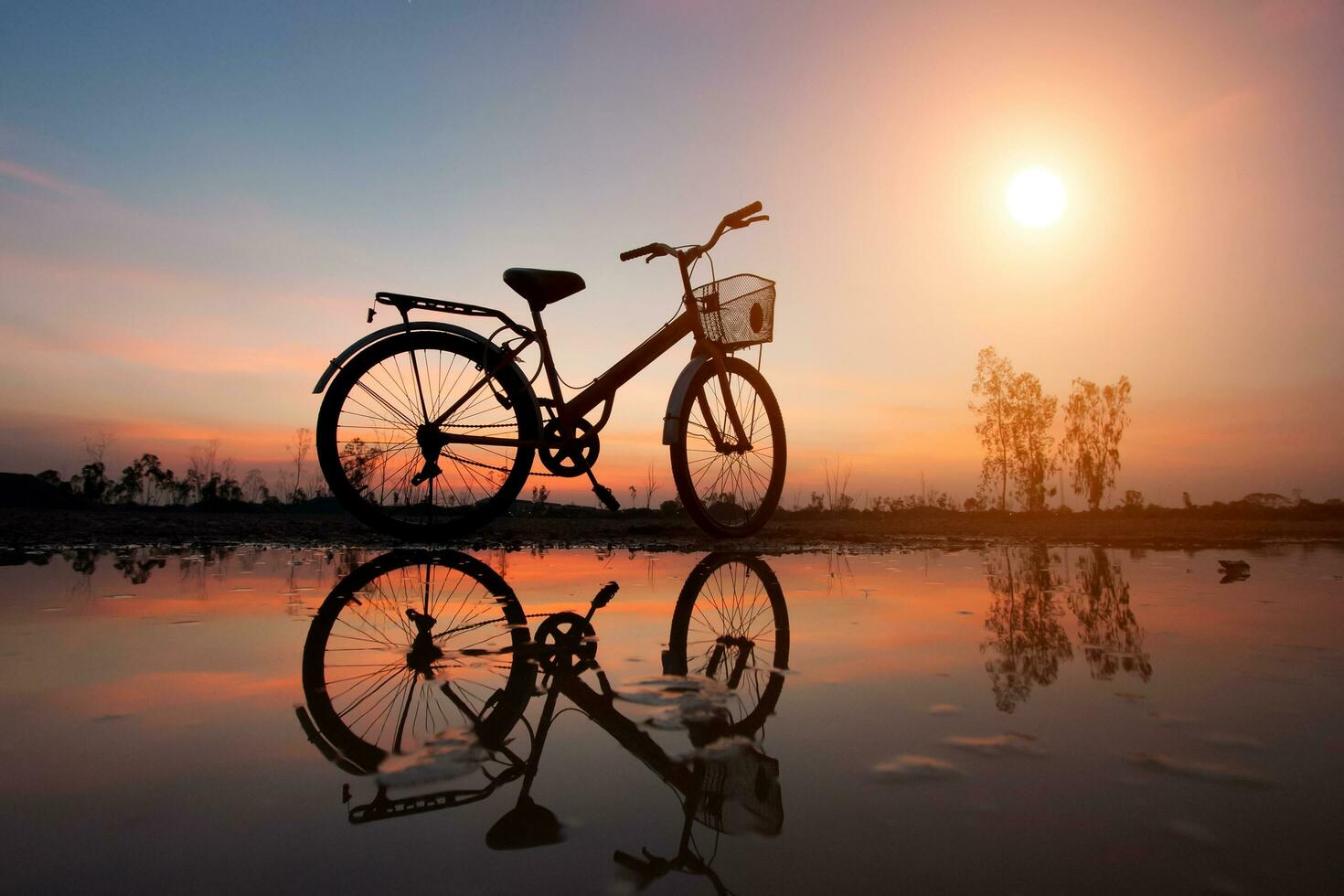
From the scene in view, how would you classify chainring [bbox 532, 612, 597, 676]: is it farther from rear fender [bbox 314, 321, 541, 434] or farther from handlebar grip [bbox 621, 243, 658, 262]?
handlebar grip [bbox 621, 243, 658, 262]

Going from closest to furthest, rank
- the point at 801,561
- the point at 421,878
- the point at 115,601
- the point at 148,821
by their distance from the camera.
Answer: the point at 421,878 → the point at 148,821 → the point at 115,601 → the point at 801,561

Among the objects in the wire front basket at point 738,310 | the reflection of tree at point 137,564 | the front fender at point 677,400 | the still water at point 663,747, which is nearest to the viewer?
the still water at point 663,747

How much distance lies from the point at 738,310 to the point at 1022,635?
3595 millimetres

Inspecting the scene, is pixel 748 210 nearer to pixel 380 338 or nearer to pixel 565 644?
pixel 380 338

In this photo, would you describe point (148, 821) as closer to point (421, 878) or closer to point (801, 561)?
point (421, 878)

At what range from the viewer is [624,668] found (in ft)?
5.91

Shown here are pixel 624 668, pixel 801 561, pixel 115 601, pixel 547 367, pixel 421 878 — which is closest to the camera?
pixel 421 878

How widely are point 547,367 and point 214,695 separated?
136 inches

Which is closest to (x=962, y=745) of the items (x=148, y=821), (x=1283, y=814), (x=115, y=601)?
(x=1283, y=814)

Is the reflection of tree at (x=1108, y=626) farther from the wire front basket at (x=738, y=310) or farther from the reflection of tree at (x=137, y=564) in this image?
the reflection of tree at (x=137, y=564)

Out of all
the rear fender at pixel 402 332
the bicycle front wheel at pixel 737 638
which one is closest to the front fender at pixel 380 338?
the rear fender at pixel 402 332

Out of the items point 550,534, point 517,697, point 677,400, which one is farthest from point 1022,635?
point 550,534

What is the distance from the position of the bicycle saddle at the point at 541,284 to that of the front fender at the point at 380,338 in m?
0.42

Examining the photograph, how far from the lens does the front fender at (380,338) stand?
4188 mm
